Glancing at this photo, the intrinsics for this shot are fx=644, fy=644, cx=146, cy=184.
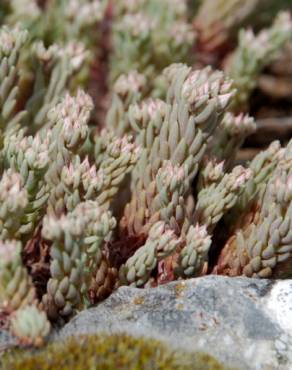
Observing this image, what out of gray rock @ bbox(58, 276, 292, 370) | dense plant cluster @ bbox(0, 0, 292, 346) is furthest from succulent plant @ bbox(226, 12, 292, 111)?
gray rock @ bbox(58, 276, 292, 370)

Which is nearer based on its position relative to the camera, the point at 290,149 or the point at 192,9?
the point at 290,149

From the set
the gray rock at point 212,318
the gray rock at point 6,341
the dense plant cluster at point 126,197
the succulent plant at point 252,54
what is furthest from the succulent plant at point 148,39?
the gray rock at point 6,341

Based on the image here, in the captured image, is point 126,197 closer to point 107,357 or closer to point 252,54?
point 107,357

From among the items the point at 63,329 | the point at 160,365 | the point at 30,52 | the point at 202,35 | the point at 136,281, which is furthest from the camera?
the point at 202,35

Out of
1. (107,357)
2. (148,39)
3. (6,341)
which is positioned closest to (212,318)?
(107,357)

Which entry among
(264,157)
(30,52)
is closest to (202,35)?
(30,52)

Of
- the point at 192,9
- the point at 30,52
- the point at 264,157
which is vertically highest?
the point at 192,9

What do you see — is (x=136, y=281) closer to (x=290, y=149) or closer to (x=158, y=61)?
(x=290, y=149)
